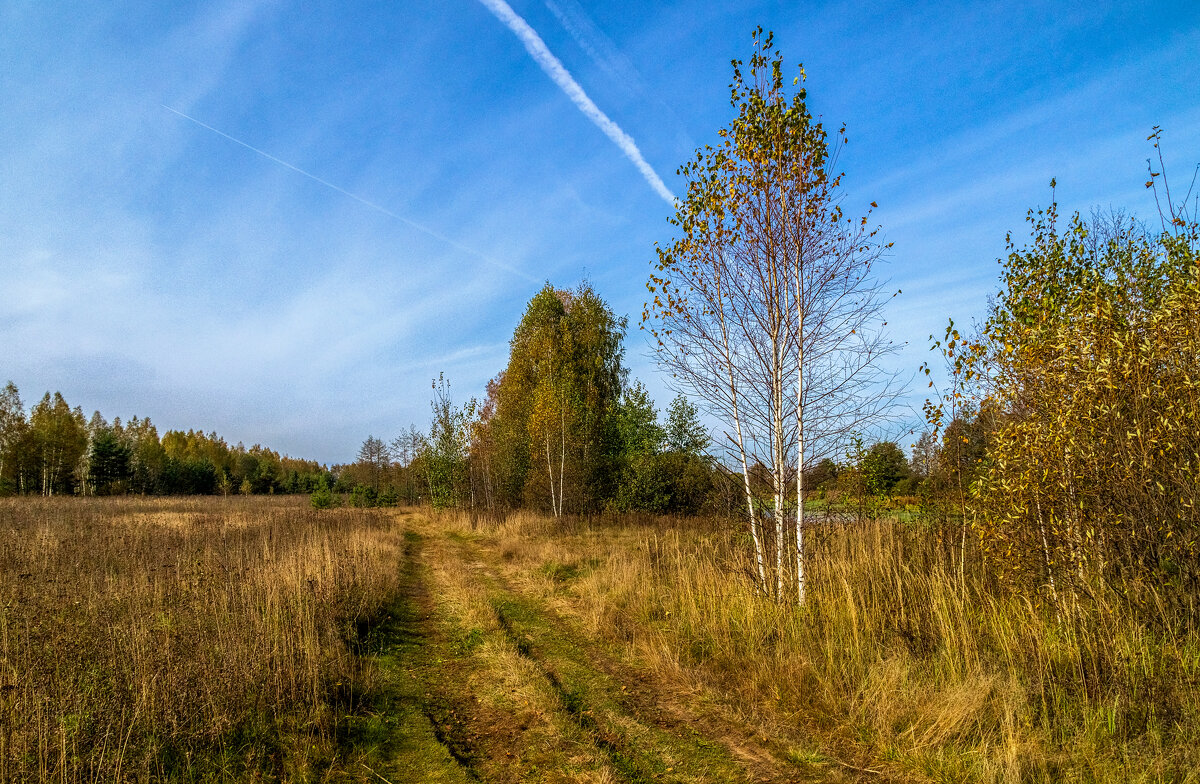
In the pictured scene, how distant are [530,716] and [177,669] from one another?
2.87 metres

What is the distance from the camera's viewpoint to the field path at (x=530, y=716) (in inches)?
152

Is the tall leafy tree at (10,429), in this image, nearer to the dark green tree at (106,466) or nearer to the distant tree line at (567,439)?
the dark green tree at (106,466)

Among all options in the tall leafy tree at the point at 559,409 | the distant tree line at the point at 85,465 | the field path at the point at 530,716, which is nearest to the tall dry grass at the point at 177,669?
the field path at the point at 530,716

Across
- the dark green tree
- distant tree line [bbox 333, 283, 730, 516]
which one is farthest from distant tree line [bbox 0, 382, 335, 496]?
distant tree line [bbox 333, 283, 730, 516]

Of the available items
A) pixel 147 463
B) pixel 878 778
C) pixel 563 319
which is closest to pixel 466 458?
pixel 563 319

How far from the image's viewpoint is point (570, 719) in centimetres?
456

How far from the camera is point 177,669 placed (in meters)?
4.39

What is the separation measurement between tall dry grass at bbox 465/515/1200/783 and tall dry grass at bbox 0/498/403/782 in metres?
3.40

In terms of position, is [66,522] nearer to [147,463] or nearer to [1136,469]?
[1136,469]

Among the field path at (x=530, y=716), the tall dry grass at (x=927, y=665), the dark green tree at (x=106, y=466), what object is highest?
the dark green tree at (x=106, y=466)

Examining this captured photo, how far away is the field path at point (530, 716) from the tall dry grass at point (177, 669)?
55 centimetres

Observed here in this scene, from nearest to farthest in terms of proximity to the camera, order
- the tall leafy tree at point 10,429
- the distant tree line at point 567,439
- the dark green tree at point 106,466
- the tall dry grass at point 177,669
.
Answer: the tall dry grass at point 177,669 < the distant tree line at point 567,439 < the tall leafy tree at point 10,429 < the dark green tree at point 106,466

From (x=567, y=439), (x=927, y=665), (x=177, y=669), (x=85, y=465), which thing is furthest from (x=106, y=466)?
(x=927, y=665)

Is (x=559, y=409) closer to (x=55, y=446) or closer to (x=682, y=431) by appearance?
(x=682, y=431)
